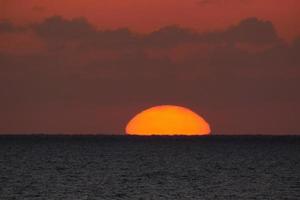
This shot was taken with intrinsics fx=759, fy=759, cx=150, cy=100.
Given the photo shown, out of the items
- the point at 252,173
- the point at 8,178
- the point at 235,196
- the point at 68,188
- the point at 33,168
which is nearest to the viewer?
the point at 235,196

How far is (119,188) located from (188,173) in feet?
85.2

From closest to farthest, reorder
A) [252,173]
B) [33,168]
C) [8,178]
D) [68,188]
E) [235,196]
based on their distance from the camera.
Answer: [235,196]
[68,188]
[8,178]
[252,173]
[33,168]

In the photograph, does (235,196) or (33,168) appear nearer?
(235,196)

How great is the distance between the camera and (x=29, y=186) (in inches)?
3113

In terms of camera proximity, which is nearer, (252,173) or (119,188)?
(119,188)

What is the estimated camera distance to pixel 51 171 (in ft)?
342

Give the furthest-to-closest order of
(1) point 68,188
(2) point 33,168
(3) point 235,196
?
(2) point 33,168 → (1) point 68,188 → (3) point 235,196

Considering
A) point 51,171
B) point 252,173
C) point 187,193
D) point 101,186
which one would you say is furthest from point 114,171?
point 187,193

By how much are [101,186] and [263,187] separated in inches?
676

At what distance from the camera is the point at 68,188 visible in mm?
77250

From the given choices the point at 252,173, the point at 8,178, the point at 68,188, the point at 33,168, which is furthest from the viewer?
the point at 33,168

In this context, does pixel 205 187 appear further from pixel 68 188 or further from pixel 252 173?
pixel 252 173

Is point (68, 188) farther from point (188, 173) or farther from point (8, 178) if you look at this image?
point (188, 173)

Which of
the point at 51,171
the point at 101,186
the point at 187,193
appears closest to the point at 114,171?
the point at 51,171
